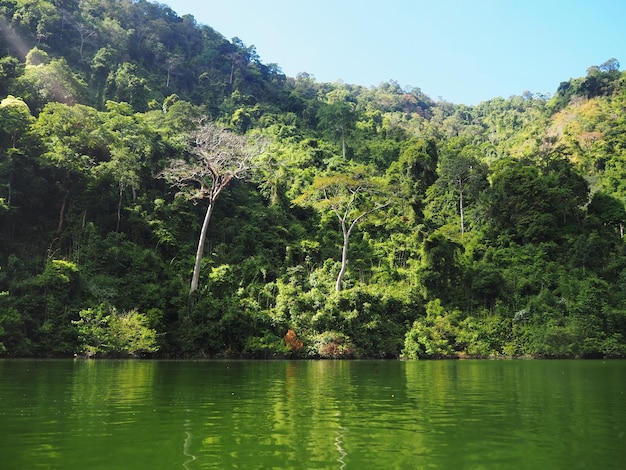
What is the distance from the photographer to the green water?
5.64 m

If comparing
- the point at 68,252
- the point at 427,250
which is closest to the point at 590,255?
the point at 427,250

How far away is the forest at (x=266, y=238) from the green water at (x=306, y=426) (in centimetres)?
1603

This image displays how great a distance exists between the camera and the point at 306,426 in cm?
778

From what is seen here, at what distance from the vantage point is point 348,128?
65.3 metres

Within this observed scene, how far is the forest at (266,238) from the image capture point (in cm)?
2986

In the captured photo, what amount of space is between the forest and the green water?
16033mm

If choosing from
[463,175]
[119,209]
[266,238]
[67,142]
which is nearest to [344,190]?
[266,238]

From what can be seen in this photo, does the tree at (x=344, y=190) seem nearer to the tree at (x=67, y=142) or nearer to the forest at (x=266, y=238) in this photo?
the forest at (x=266, y=238)

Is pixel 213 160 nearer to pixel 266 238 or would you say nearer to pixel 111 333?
pixel 266 238

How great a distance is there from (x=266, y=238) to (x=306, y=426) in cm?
3214

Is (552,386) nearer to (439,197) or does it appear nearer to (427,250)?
(427,250)

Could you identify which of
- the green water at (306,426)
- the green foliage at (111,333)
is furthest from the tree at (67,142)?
the green water at (306,426)

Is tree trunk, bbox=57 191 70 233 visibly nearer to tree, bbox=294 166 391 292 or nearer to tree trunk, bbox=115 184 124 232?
tree trunk, bbox=115 184 124 232

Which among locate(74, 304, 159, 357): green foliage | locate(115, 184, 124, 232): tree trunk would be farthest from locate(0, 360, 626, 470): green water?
locate(115, 184, 124, 232): tree trunk
